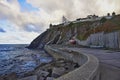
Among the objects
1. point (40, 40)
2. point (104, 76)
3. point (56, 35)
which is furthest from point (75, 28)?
point (104, 76)

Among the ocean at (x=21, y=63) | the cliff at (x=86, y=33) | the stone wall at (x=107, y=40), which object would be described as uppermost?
the cliff at (x=86, y=33)

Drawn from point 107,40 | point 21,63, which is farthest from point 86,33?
point 107,40

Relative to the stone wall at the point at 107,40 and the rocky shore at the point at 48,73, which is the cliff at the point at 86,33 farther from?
the rocky shore at the point at 48,73

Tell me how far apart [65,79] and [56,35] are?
358 ft

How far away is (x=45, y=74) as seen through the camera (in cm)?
1795

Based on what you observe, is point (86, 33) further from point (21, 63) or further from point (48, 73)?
point (48, 73)

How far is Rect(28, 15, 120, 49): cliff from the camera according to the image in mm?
37200

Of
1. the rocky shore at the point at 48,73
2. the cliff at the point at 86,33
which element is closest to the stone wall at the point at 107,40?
the cliff at the point at 86,33

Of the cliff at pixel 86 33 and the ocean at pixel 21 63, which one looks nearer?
the ocean at pixel 21 63

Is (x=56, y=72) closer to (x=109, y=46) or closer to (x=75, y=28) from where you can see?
(x=109, y=46)

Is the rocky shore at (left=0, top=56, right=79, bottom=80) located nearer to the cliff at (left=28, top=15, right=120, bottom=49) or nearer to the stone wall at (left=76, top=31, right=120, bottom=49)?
the stone wall at (left=76, top=31, right=120, bottom=49)

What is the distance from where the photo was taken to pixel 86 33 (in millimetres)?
61781

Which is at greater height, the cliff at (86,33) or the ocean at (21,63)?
the cliff at (86,33)

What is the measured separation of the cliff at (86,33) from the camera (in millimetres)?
37200
